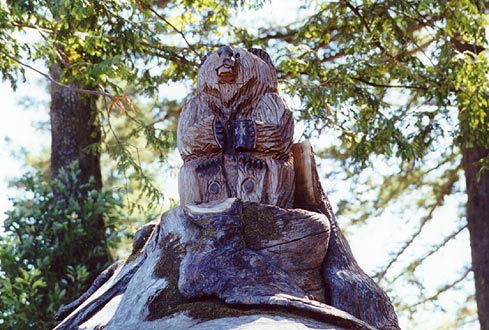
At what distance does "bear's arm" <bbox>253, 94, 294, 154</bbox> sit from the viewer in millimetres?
5734

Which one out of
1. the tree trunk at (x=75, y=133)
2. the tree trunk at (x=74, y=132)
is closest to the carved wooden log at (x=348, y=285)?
the tree trunk at (x=75, y=133)

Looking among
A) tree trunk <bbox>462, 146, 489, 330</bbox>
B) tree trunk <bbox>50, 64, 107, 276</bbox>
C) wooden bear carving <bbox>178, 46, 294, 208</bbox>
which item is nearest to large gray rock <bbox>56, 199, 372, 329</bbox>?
wooden bear carving <bbox>178, 46, 294, 208</bbox>

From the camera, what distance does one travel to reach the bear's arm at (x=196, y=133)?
19.0ft

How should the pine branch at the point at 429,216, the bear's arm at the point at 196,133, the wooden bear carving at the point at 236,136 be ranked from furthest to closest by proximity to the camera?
1. the pine branch at the point at 429,216
2. the bear's arm at the point at 196,133
3. the wooden bear carving at the point at 236,136

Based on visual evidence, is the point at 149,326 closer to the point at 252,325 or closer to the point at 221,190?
the point at 252,325

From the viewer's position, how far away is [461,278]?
13.3 metres

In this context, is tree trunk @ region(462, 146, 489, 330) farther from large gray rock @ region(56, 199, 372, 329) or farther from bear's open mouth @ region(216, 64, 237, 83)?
large gray rock @ region(56, 199, 372, 329)

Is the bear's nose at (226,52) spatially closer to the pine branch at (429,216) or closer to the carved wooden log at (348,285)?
the carved wooden log at (348,285)

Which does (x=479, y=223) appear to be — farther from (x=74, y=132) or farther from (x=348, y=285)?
(x=348, y=285)

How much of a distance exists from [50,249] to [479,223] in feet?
17.7

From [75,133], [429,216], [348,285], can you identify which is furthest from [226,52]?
[429,216]

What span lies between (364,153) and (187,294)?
20.6ft

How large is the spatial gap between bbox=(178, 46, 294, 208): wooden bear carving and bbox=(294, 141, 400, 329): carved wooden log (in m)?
0.27

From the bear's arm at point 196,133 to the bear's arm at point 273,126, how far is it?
299 mm
